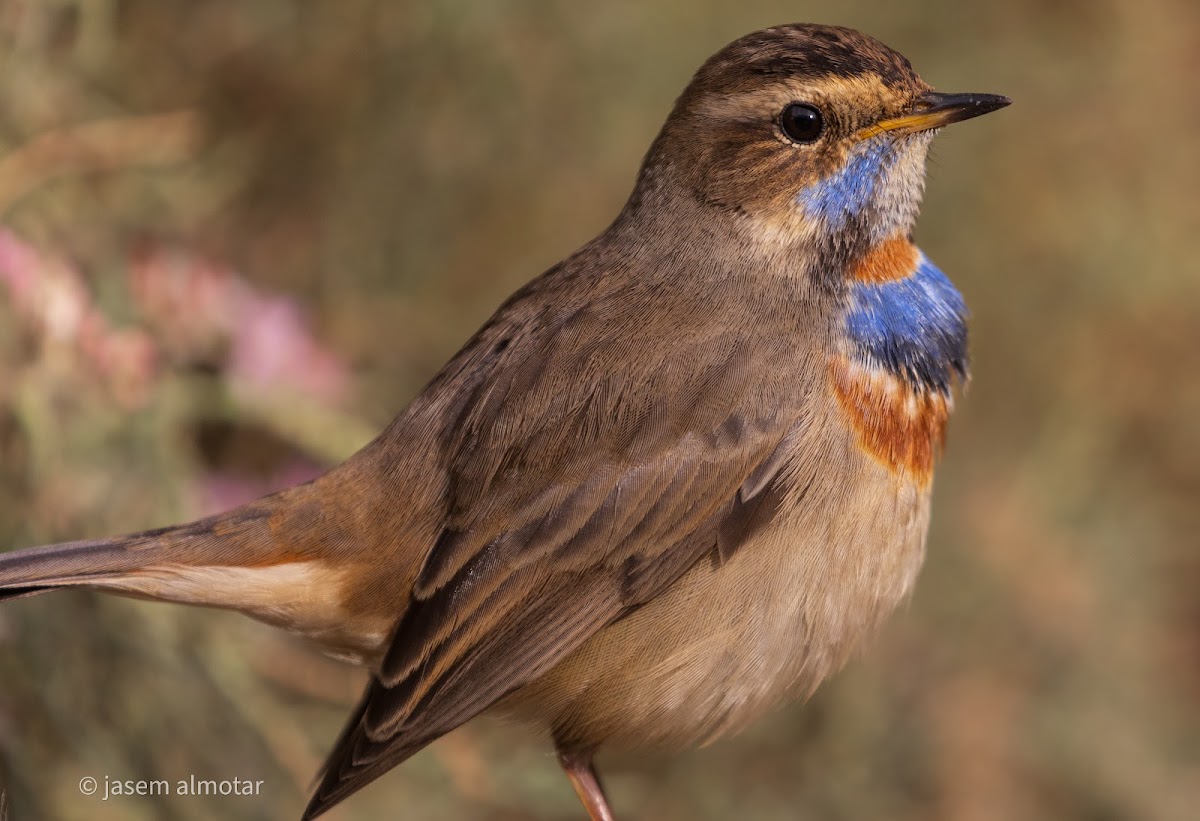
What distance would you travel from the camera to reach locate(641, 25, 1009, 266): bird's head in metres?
3.96

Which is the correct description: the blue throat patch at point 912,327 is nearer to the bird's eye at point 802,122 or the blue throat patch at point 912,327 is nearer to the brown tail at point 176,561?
the bird's eye at point 802,122

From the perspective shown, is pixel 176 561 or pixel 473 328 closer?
pixel 176 561

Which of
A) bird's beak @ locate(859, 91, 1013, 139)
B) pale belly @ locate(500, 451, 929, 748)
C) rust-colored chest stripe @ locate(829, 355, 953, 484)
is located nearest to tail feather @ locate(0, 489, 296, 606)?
pale belly @ locate(500, 451, 929, 748)

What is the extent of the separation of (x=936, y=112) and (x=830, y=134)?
0.88ft

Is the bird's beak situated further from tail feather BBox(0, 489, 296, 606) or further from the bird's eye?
tail feather BBox(0, 489, 296, 606)

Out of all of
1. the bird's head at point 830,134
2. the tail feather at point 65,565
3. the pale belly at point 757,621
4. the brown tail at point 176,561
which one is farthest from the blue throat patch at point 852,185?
the tail feather at point 65,565

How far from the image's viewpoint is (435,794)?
5289mm

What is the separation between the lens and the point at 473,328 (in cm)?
652

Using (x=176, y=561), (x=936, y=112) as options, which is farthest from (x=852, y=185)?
(x=176, y=561)

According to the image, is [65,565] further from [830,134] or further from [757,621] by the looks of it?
[830,134]

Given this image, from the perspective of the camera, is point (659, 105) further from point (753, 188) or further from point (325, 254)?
point (753, 188)

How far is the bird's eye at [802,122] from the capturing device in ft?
13.1

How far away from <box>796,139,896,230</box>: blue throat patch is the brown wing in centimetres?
41

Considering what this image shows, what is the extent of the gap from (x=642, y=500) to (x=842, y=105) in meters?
1.11
